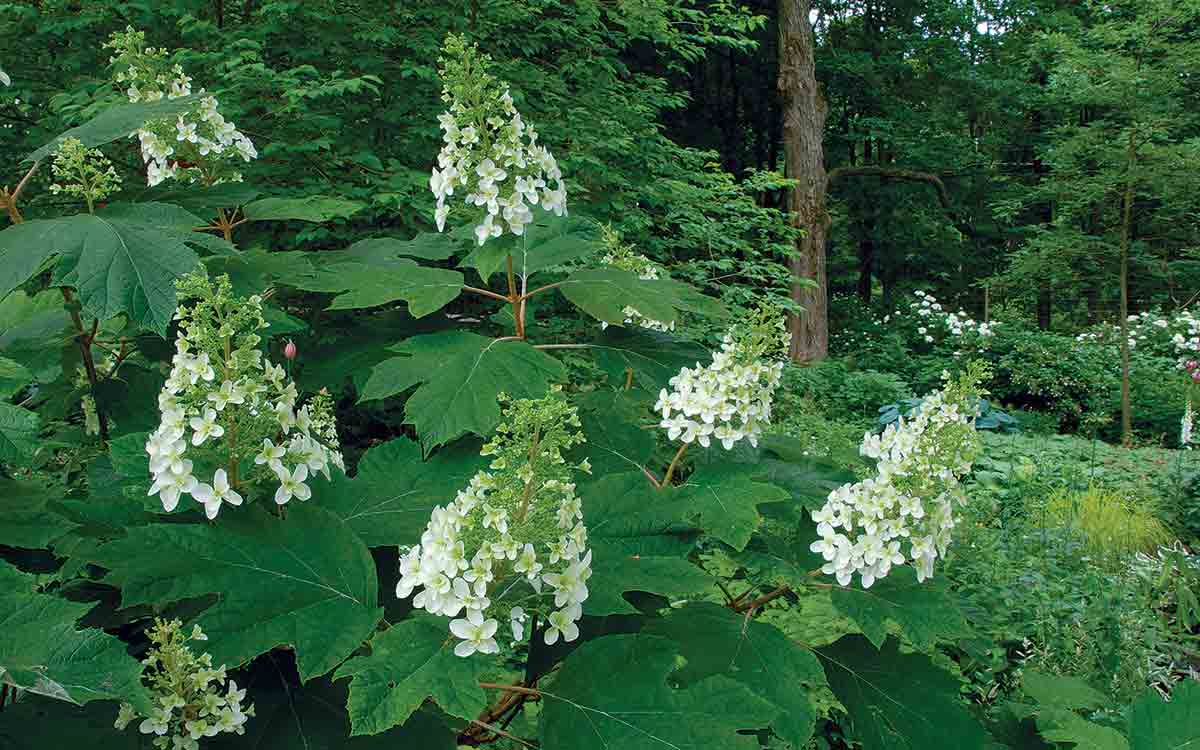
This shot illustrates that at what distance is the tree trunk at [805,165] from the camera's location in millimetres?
13156

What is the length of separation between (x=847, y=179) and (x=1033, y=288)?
6209 millimetres

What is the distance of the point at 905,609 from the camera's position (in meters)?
1.33

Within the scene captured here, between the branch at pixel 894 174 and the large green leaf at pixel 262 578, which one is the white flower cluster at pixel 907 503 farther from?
the branch at pixel 894 174

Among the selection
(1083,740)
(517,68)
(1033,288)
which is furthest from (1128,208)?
(1083,740)

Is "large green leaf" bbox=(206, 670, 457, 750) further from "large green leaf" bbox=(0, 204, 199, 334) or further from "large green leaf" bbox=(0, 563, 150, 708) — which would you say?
"large green leaf" bbox=(0, 204, 199, 334)

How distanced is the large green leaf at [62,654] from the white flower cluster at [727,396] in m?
0.94

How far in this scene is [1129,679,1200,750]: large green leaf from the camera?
1306mm

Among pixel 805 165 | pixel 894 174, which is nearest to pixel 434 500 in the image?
pixel 805 165

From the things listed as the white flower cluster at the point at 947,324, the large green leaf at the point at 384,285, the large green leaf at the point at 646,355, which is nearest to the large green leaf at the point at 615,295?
the large green leaf at the point at 646,355

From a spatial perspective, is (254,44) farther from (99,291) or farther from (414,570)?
(414,570)

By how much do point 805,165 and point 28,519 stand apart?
1362 centimetres

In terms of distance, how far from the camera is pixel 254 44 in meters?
4.45

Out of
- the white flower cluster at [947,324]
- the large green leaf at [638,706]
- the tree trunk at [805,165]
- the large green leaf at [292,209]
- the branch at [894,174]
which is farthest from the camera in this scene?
the branch at [894,174]

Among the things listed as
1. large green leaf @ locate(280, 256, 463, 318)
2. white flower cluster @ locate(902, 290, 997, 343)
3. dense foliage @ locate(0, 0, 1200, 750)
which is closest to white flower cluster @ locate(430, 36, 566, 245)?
dense foliage @ locate(0, 0, 1200, 750)
